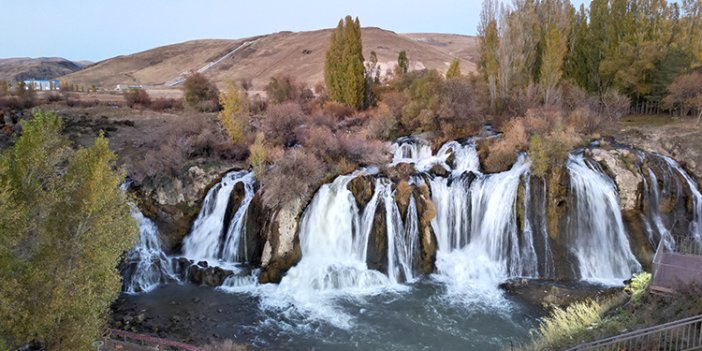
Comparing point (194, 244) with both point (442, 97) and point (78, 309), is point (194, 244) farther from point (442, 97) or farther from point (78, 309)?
point (442, 97)

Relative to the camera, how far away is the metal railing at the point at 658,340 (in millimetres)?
9630

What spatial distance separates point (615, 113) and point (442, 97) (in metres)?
10.8

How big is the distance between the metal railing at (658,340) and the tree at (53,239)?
1017cm

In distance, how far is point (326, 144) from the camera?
86.5 ft

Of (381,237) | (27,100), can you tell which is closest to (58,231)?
(381,237)

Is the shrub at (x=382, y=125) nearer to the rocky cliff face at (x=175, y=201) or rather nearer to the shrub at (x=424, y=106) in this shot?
the shrub at (x=424, y=106)

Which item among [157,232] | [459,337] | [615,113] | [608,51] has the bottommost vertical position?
[459,337]

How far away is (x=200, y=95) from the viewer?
46.1 metres

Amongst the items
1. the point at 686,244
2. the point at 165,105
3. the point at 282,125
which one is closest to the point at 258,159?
Answer: the point at 282,125

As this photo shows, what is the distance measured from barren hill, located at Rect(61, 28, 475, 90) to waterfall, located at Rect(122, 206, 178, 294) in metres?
62.2

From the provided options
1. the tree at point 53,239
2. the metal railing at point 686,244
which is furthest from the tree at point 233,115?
the metal railing at point 686,244

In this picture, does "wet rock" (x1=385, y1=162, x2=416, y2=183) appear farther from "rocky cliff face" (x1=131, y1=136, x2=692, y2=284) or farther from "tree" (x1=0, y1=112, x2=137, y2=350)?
"tree" (x1=0, y1=112, x2=137, y2=350)

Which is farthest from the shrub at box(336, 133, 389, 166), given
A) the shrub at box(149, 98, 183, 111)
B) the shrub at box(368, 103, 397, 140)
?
the shrub at box(149, 98, 183, 111)

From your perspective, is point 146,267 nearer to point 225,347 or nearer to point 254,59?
point 225,347
